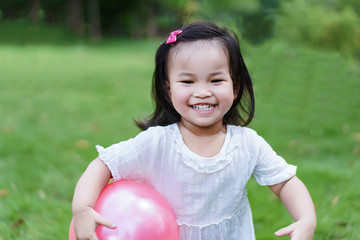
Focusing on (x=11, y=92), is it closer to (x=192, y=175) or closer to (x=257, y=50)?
(x=257, y=50)

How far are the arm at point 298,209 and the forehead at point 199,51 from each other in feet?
2.25

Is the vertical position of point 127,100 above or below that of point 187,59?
below

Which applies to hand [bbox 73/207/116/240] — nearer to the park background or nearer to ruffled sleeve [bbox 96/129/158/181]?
ruffled sleeve [bbox 96/129/158/181]

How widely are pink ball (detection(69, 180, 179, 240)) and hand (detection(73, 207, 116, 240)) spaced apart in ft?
0.17

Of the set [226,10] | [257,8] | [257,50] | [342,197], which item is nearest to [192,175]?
[342,197]

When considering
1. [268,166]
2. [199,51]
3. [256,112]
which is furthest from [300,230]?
[256,112]

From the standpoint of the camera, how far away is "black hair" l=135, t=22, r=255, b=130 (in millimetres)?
2068

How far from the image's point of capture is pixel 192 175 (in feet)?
6.88

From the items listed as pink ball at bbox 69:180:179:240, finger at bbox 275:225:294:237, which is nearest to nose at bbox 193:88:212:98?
pink ball at bbox 69:180:179:240

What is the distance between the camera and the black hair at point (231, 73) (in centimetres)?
207

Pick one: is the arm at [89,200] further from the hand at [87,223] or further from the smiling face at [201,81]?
the smiling face at [201,81]

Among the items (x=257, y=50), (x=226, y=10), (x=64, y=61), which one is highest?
(x=226, y=10)

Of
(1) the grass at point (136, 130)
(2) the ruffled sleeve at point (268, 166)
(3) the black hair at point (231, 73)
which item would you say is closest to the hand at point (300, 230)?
(2) the ruffled sleeve at point (268, 166)

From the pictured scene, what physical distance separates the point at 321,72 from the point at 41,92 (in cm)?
470
